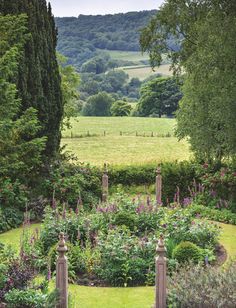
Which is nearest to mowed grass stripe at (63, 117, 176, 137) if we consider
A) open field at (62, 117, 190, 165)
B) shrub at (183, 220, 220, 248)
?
open field at (62, 117, 190, 165)

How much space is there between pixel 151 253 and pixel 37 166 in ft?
26.7

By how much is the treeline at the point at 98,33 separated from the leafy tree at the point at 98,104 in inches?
1511

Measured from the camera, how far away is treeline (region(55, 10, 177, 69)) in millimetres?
129375

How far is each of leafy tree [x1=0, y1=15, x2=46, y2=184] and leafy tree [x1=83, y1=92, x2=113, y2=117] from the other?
7002cm

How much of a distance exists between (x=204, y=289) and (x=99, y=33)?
447 ft

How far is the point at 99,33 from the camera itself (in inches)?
5546

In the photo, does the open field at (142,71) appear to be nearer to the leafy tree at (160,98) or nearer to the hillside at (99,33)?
the hillside at (99,33)

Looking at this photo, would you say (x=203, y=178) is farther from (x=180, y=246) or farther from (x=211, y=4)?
(x=180, y=246)

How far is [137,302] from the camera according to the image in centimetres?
1033

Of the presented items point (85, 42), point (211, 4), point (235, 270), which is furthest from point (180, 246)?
point (85, 42)

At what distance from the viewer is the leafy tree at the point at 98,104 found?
8856cm

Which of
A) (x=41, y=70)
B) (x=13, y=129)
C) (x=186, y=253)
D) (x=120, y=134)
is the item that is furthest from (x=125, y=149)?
(x=186, y=253)

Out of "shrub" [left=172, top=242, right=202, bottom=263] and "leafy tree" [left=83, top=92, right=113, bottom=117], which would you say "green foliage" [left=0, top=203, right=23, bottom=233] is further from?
"leafy tree" [left=83, top=92, right=113, bottom=117]

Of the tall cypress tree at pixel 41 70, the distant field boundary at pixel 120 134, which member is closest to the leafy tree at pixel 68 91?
the tall cypress tree at pixel 41 70
